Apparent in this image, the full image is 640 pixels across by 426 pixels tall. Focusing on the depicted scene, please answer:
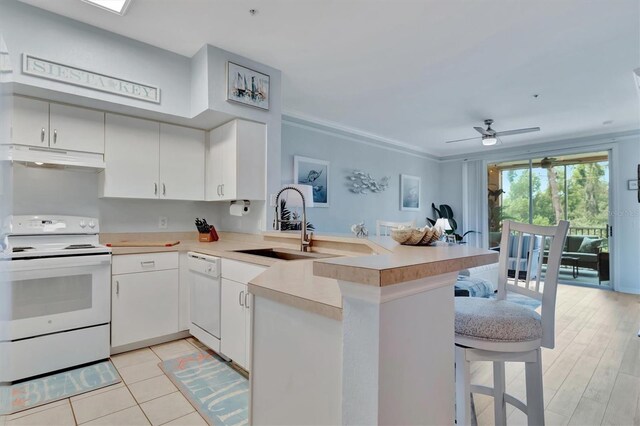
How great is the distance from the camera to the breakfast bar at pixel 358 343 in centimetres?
72

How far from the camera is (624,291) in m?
4.95

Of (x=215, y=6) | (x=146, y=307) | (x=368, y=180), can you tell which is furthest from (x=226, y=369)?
(x=368, y=180)

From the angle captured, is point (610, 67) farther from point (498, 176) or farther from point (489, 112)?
point (498, 176)

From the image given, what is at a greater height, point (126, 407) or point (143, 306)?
point (143, 306)

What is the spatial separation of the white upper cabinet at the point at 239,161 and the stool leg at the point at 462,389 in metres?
2.19

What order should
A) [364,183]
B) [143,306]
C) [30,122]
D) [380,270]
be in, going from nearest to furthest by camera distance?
[380,270], [30,122], [143,306], [364,183]

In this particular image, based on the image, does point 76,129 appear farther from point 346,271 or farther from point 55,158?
point 346,271

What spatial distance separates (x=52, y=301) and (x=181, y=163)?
153 cm

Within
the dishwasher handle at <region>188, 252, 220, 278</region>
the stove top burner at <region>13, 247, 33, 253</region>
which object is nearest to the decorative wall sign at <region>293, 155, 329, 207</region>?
the dishwasher handle at <region>188, 252, 220, 278</region>

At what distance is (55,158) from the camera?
2414 millimetres

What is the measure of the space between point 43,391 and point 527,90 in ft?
16.6

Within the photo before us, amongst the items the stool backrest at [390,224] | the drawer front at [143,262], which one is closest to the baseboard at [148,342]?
the drawer front at [143,262]

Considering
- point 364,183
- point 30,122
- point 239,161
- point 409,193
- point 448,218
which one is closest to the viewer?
point 30,122

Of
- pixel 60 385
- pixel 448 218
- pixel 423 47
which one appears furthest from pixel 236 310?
pixel 448 218
